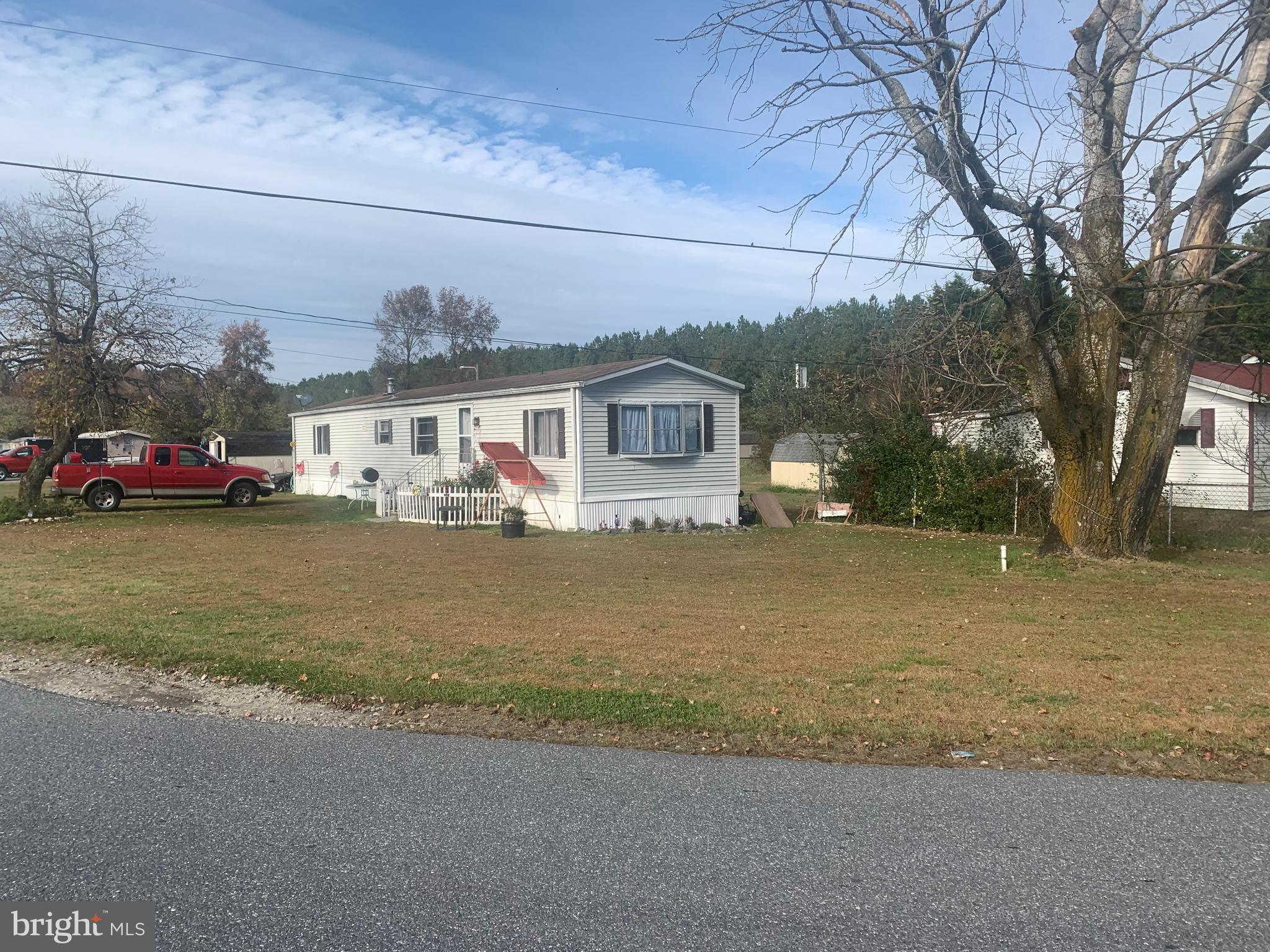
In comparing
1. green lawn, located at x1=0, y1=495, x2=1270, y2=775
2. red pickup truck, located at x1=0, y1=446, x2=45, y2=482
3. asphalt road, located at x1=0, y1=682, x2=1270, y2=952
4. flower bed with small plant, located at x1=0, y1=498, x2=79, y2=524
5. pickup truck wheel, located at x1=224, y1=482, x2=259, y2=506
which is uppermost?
red pickup truck, located at x1=0, y1=446, x2=45, y2=482

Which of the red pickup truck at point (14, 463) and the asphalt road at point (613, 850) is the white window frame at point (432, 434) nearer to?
the asphalt road at point (613, 850)

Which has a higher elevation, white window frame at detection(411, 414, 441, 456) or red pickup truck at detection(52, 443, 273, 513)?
white window frame at detection(411, 414, 441, 456)

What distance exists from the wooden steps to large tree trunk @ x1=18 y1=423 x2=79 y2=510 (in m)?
15.3

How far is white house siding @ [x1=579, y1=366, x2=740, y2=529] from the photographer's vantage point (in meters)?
18.9

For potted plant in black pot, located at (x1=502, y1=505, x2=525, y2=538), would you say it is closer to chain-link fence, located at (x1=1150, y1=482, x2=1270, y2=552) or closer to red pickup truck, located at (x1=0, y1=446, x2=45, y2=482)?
chain-link fence, located at (x1=1150, y1=482, x2=1270, y2=552)

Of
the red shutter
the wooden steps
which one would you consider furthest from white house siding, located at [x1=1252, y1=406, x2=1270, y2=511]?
the wooden steps

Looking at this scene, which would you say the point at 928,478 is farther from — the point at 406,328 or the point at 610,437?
the point at 406,328

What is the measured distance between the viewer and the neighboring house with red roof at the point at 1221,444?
69.6 ft

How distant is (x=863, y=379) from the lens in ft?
81.9

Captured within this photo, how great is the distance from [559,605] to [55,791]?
19.1 feet

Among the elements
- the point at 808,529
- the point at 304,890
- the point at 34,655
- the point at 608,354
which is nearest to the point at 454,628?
the point at 34,655

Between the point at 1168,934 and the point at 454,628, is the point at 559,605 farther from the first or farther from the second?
the point at 1168,934

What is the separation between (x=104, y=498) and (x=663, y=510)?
46.3ft

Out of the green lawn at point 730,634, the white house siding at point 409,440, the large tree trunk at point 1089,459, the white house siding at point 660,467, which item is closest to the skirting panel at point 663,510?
the white house siding at point 660,467
